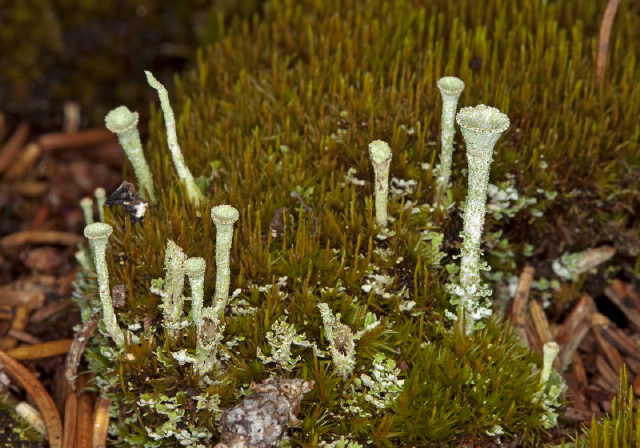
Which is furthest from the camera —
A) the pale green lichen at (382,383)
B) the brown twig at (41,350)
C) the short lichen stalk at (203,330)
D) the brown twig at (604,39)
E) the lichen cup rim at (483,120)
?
the brown twig at (604,39)

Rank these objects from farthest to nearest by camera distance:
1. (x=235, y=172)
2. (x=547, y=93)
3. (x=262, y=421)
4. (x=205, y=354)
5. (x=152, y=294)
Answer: (x=547, y=93), (x=235, y=172), (x=152, y=294), (x=205, y=354), (x=262, y=421)

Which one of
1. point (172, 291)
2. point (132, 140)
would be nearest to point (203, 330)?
point (172, 291)

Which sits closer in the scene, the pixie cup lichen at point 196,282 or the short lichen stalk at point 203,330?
the pixie cup lichen at point 196,282

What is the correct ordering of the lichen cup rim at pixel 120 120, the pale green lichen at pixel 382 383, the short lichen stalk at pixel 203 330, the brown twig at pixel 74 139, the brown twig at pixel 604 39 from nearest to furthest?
1. the short lichen stalk at pixel 203 330
2. the pale green lichen at pixel 382 383
3. the lichen cup rim at pixel 120 120
4. the brown twig at pixel 604 39
5. the brown twig at pixel 74 139

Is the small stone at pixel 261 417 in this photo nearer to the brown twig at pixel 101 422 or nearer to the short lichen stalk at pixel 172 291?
the short lichen stalk at pixel 172 291

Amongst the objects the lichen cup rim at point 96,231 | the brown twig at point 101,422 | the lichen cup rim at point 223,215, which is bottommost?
the brown twig at point 101,422

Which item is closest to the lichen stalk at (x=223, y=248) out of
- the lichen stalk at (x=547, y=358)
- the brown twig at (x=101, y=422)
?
the brown twig at (x=101, y=422)

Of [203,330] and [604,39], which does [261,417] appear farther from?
[604,39]

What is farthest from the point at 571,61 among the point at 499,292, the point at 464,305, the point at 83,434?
the point at 83,434

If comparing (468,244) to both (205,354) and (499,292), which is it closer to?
(499,292)
